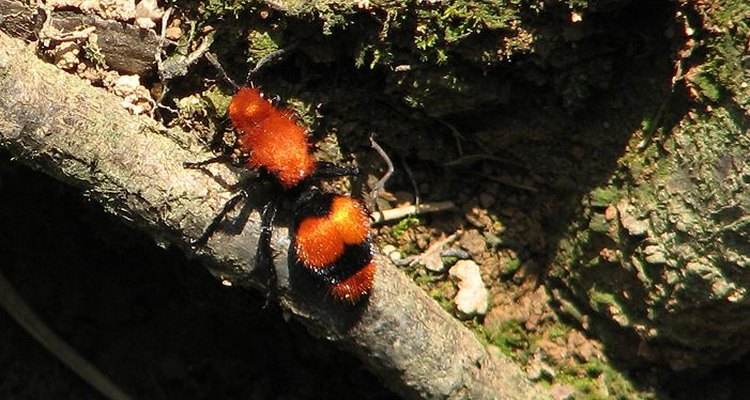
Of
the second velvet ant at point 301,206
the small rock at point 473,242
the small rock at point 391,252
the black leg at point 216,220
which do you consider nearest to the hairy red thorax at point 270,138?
the second velvet ant at point 301,206

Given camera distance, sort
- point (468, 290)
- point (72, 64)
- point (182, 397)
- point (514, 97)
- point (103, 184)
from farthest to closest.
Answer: point (182, 397)
point (468, 290)
point (514, 97)
point (72, 64)
point (103, 184)

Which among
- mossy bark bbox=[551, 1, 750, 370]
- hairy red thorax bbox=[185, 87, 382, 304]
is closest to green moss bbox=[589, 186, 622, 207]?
mossy bark bbox=[551, 1, 750, 370]

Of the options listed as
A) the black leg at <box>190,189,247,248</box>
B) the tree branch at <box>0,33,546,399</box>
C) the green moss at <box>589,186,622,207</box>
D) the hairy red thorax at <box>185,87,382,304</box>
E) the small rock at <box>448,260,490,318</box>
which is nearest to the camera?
the tree branch at <box>0,33,546,399</box>

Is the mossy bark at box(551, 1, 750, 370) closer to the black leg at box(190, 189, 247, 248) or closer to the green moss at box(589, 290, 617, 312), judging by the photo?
the green moss at box(589, 290, 617, 312)

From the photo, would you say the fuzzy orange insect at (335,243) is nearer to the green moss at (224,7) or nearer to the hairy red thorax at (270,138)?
the hairy red thorax at (270,138)

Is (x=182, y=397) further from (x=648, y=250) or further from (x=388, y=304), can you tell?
(x=648, y=250)

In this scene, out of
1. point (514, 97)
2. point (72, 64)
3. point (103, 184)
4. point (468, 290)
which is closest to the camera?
point (103, 184)

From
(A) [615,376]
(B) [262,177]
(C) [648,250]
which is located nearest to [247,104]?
(B) [262,177]
